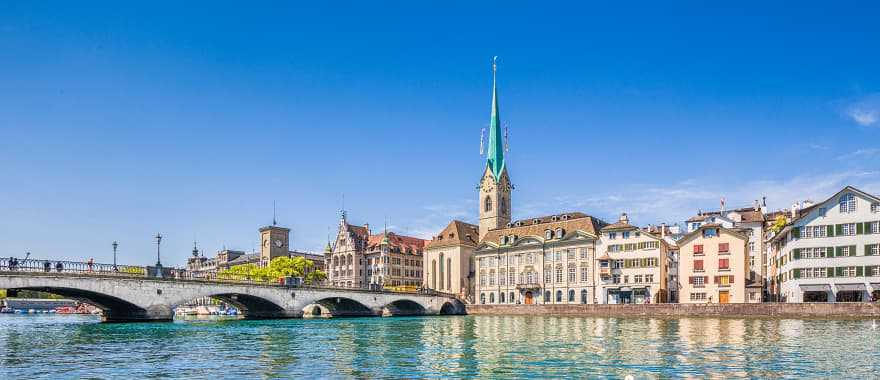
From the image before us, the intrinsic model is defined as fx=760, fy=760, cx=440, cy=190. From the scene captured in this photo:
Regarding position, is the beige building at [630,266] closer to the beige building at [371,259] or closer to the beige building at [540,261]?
the beige building at [540,261]

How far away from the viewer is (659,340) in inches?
1647

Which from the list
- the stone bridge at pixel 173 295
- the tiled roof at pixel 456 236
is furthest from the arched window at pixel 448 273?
the stone bridge at pixel 173 295

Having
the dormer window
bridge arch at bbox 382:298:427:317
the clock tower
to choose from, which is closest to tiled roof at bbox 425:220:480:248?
bridge arch at bbox 382:298:427:317

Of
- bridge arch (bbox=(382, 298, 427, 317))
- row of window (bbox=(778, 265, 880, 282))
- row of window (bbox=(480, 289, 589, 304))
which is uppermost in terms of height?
row of window (bbox=(778, 265, 880, 282))

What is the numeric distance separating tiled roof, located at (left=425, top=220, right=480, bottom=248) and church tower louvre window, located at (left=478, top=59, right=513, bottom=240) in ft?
10.2

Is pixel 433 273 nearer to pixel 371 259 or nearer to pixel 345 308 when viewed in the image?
pixel 371 259

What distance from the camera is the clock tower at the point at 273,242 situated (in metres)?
182

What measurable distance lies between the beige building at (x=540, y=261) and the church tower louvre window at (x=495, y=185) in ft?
62.4

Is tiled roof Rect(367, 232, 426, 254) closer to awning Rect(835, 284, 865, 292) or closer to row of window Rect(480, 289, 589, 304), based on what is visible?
row of window Rect(480, 289, 589, 304)

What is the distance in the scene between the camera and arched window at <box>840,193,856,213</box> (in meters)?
78.9

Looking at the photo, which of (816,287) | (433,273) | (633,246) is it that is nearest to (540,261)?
(633,246)

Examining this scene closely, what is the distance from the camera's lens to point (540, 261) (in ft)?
386

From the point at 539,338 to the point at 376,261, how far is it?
11265 centimetres

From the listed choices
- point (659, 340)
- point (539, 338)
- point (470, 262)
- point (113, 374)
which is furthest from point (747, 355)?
point (470, 262)
